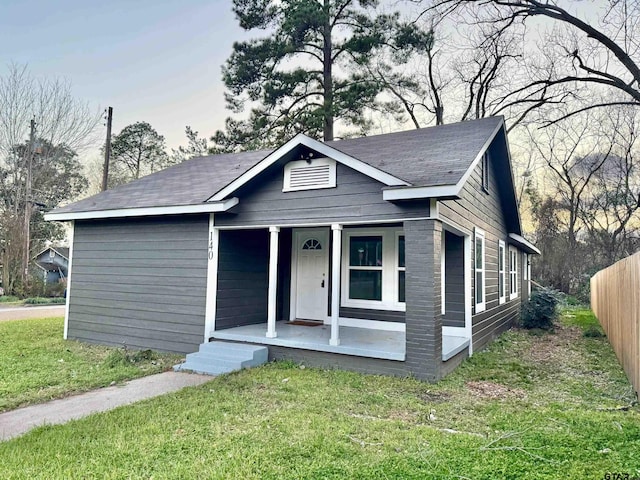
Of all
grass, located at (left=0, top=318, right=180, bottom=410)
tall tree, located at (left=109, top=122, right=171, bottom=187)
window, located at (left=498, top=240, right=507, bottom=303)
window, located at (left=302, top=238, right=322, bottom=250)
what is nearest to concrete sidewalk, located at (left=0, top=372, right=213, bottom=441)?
grass, located at (left=0, top=318, right=180, bottom=410)

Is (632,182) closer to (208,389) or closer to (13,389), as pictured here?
(208,389)

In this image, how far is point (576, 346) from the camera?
29.3 feet

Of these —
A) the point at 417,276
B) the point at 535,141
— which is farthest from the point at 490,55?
the point at 417,276

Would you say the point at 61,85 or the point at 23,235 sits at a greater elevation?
the point at 61,85

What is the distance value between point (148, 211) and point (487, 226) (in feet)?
23.3

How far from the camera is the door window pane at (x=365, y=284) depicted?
814cm

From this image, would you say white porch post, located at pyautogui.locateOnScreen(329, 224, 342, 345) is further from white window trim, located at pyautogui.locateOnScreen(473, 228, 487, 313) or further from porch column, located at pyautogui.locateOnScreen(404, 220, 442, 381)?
white window trim, located at pyautogui.locateOnScreen(473, 228, 487, 313)

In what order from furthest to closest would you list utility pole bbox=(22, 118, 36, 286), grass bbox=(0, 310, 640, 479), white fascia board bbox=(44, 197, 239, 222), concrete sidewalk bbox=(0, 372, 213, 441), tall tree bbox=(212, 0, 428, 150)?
utility pole bbox=(22, 118, 36, 286)
tall tree bbox=(212, 0, 428, 150)
white fascia board bbox=(44, 197, 239, 222)
concrete sidewalk bbox=(0, 372, 213, 441)
grass bbox=(0, 310, 640, 479)

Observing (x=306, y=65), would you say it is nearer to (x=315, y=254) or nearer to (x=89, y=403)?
(x=315, y=254)

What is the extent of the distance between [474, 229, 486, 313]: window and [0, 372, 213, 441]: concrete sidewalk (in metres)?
5.22

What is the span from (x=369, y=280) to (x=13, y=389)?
5.80m

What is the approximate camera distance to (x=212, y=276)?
7.30 meters

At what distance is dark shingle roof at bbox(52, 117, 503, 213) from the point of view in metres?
6.11

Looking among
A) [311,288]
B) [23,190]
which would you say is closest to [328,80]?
[311,288]
